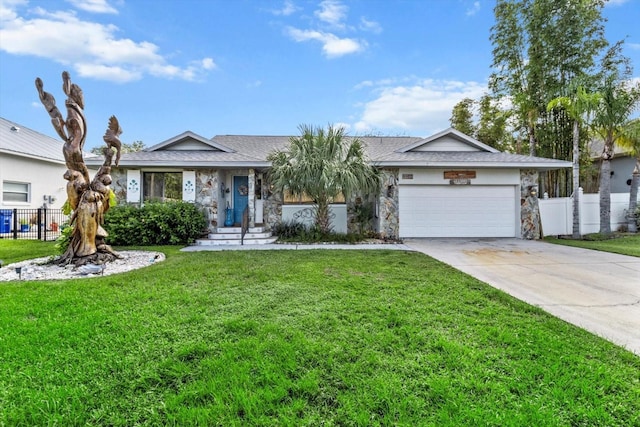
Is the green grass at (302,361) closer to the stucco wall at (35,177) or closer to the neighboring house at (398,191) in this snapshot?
the neighboring house at (398,191)

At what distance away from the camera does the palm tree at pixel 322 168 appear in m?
9.51

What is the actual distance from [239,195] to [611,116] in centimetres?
1434

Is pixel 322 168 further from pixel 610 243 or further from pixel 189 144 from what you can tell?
pixel 610 243

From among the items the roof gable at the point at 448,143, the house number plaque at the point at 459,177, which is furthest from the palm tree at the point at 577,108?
the house number plaque at the point at 459,177

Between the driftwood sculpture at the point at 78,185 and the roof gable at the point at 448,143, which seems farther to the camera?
the roof gable at the point at 448,143

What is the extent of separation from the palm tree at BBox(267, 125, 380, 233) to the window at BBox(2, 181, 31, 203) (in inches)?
507

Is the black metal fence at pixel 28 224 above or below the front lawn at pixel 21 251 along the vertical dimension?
above

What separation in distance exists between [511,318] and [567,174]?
1511cm

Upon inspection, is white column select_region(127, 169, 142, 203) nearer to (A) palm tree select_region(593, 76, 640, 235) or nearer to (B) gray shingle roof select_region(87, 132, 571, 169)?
(B) gray shingle roof select_region(87, 132, 571, 169)

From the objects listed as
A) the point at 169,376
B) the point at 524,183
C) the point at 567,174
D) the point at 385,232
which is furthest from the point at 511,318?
the point at 567,174

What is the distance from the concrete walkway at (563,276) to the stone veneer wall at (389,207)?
134cm

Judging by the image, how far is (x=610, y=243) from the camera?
1001 cm

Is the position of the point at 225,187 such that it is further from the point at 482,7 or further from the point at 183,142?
the point at 482,7

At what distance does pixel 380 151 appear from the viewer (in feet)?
43.7
